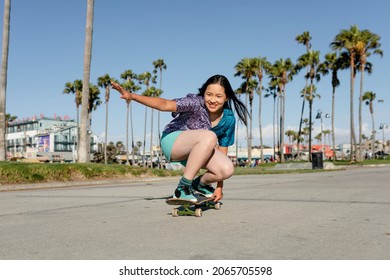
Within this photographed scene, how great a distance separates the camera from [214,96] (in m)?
4.93

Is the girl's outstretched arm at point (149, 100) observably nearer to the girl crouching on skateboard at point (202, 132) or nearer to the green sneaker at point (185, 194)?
the girl crouching on skateboard at point (202, 132)

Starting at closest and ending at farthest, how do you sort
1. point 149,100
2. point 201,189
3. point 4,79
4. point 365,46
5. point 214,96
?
point 149,100, point 214,96, point 201,189, point 4,79, point 365,46

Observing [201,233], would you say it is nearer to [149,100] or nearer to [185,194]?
[185,194]

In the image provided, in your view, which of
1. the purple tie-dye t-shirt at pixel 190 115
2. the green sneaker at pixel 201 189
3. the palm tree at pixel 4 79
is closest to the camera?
the purple tie-dye t-shirt at pixel 190 115

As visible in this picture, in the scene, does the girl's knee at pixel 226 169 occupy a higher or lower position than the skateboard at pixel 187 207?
higher

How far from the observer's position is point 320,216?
471 centimetres

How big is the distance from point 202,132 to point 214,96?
503mm


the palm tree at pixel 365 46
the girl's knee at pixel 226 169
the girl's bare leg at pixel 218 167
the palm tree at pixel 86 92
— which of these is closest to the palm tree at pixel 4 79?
the palm tree at pixel 86 92

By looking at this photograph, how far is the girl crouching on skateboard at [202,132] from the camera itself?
15.2 feet

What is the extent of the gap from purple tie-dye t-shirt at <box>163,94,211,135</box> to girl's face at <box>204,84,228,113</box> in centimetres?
6

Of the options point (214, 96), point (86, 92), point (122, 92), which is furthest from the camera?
point (86, 92)

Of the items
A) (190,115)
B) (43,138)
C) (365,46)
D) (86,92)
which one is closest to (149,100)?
(190,115)
